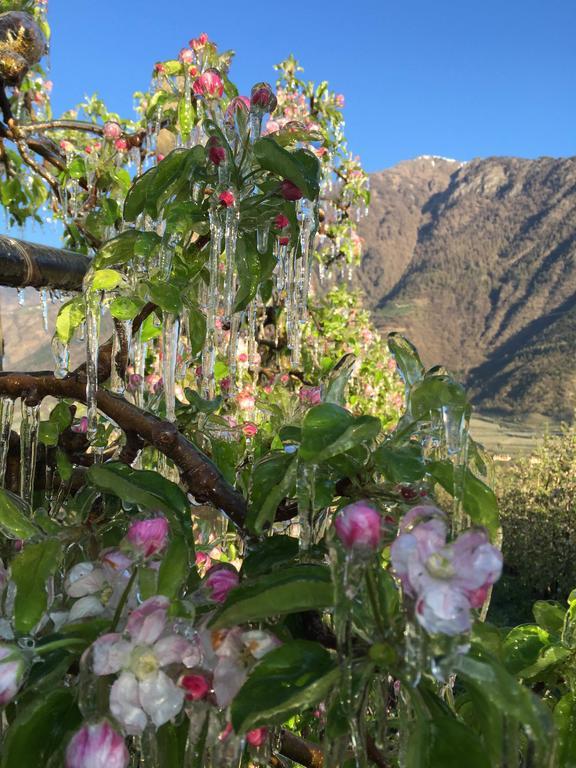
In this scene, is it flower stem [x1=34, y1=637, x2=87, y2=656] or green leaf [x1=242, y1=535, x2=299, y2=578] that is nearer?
flower stem [x1=34, y1=637, x2=87, y2=656]

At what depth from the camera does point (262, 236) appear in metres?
0.90

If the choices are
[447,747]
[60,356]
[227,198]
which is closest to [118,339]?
[60,356]

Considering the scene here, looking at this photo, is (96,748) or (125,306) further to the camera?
(125,306)

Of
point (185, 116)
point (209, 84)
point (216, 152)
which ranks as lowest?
point (216, 152)

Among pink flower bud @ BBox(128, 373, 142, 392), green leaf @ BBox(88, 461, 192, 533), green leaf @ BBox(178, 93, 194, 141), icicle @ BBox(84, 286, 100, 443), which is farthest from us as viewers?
green leaf @ BBox(178, 93, 194, 141)

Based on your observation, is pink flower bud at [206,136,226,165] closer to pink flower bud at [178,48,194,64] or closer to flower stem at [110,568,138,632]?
flower stem at [110,568,138,632]

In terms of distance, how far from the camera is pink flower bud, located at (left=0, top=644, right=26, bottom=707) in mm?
528

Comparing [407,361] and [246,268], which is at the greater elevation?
[246,268]

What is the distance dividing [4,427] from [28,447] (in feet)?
0.16

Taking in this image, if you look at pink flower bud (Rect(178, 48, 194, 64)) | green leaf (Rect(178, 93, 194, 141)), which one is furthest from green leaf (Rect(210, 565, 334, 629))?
pink flower bud (Rect(178, 48, 194, 64))

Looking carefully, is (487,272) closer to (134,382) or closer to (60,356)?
(134,382)

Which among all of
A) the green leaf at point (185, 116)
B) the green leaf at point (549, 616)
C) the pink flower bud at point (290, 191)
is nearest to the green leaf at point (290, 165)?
the pink flower bud at point (290, 191)

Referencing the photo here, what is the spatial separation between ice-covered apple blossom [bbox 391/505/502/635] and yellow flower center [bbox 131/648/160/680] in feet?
0.64

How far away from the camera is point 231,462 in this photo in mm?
1048
